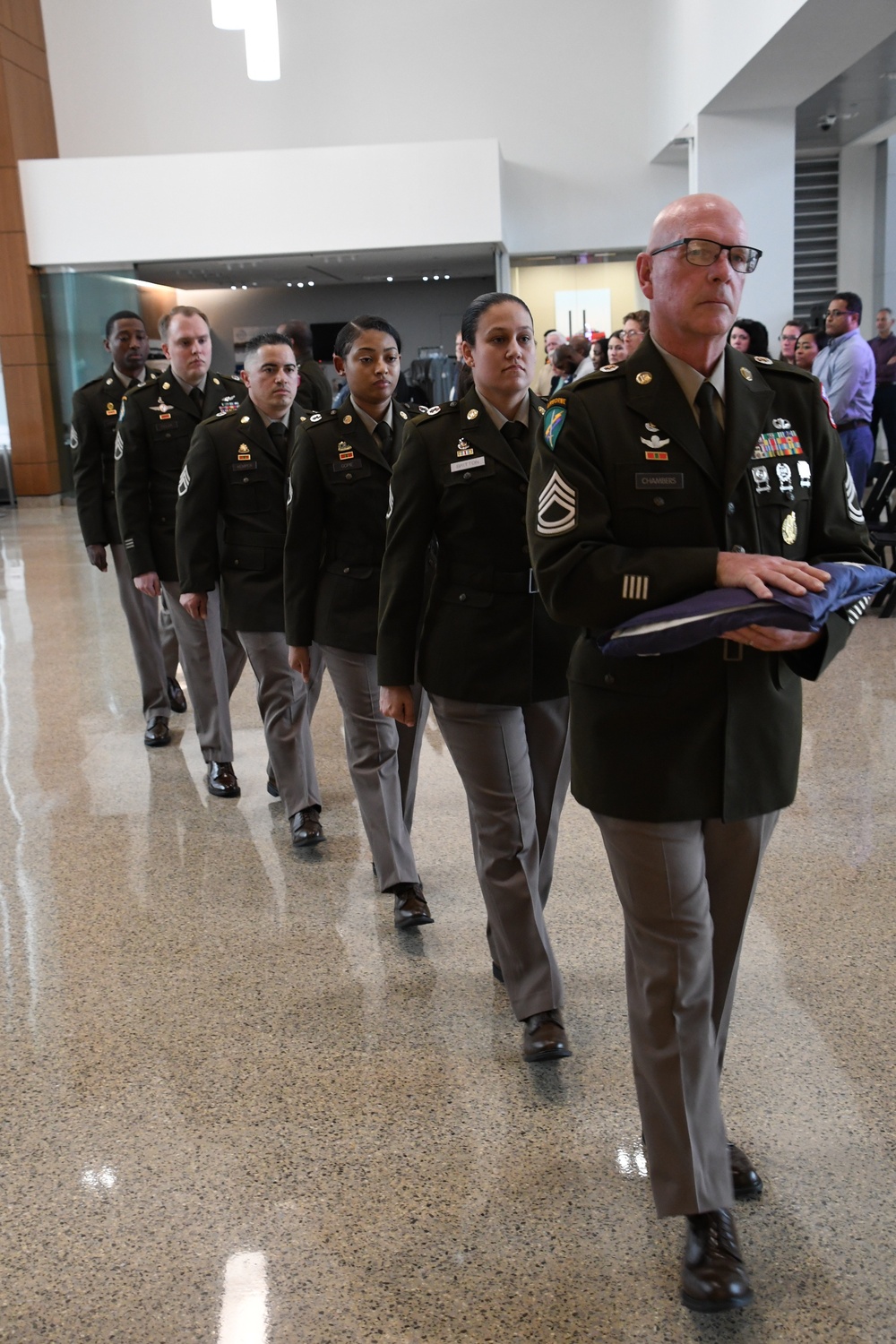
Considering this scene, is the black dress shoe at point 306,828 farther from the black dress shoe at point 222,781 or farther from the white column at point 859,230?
the white column at point 859,230

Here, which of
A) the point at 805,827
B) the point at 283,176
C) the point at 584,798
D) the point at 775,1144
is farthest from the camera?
the point at 283,176

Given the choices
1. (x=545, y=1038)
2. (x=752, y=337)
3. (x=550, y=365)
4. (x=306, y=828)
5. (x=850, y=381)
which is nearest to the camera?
(x=545, y=1038)

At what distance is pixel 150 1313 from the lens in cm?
202

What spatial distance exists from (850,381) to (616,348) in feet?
6.76

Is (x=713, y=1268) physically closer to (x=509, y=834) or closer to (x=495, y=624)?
(x=509, y=834)

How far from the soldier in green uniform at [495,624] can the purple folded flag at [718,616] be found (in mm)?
900

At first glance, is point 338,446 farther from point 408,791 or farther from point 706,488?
point 706,488

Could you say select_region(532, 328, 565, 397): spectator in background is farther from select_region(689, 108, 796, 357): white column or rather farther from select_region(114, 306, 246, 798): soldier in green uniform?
select_region(114, 306, 246, 798): soldier in green uniform

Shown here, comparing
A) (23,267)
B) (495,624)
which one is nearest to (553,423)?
(495,624)

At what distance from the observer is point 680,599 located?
1.83 m

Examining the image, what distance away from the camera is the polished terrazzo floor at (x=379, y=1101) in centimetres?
202

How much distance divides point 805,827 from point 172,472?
124 inches

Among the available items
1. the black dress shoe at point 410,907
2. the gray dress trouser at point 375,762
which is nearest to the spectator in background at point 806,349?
the gray dress trouser at point 375,762

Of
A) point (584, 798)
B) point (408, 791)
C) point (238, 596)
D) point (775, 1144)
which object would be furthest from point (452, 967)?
point (238, 596)
